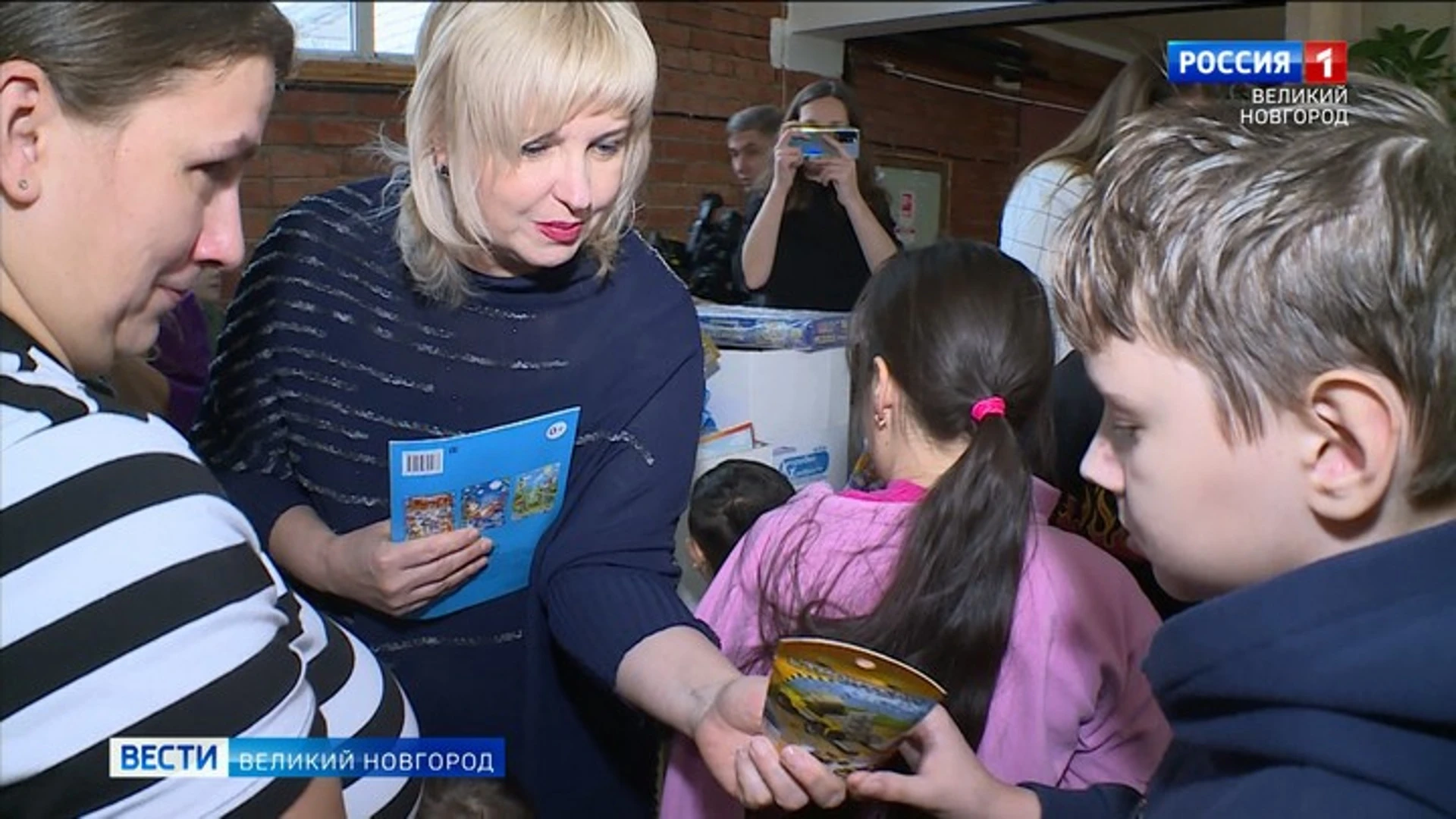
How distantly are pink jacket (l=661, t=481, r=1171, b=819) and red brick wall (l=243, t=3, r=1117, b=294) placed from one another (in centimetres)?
23

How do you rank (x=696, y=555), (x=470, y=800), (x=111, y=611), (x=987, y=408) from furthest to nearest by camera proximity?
1. (x=696, y=555)
2. (x=987, y=408)
3. (x=470, y=800)
4. (x=111, y=611)

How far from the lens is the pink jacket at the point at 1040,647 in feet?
2.28

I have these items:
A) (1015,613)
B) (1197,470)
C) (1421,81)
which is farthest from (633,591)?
(1421,81)

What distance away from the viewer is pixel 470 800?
0.53 m

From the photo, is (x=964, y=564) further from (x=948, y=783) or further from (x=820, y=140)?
(x=820, y=140)

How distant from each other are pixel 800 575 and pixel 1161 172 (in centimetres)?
36

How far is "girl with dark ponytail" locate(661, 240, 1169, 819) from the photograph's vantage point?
27.3 inches

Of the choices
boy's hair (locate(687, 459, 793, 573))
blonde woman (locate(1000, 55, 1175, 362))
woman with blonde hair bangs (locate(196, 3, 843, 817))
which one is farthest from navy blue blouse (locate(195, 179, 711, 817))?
blonde woman (locate(1000, 55, 1175, 362))

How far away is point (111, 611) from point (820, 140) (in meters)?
0.59

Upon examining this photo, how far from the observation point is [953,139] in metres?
0.81

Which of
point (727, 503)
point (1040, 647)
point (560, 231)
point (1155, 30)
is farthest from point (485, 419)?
point (1155, 30)

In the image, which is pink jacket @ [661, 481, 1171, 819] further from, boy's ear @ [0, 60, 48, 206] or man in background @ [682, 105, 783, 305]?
boy's ear @ [0, 60, 48, 206]

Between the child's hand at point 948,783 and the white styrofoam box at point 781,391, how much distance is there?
33cm

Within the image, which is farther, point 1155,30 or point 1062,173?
point 1155,30
